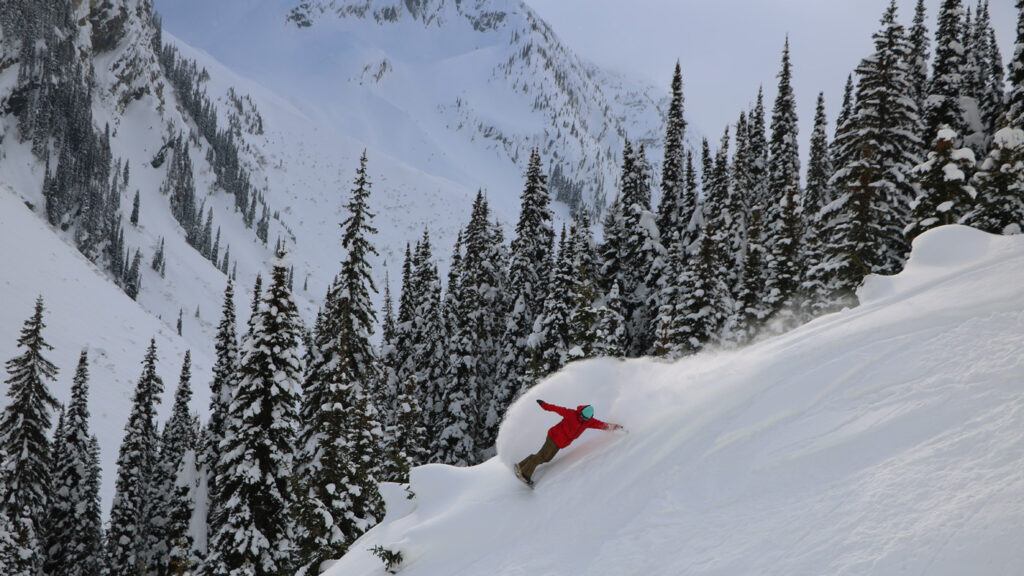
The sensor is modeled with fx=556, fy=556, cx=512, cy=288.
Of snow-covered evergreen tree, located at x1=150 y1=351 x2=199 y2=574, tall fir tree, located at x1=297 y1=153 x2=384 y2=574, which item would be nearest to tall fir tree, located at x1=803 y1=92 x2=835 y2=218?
tall fir tree, located at x1=297 y1=153 x2=384 y2=574

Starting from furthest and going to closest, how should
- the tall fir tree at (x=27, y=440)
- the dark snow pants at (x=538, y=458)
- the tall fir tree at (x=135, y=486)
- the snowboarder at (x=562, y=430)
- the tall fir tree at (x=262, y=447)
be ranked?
the tall fir tree at (x=135, y=486), the tall fir tree at (x=27, y=440), the tall fir tree at (x=262, y=447), the dark snow pants at (x=538, y=458), the snowboarder at (x=562, y=430)

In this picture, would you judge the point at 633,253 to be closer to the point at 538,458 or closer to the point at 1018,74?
the point at 1018,74

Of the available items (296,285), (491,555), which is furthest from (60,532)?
(296,285)

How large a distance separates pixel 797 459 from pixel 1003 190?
16571 millimetres

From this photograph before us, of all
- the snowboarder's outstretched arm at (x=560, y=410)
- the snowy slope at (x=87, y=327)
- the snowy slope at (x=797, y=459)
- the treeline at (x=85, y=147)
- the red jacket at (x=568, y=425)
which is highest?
the treeline at (x=85, y=147)

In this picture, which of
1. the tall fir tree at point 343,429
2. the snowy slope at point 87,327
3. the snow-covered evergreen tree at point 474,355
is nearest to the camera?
the tall fir tree at point 343,429

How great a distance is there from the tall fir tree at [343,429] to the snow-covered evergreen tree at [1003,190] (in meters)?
19.5

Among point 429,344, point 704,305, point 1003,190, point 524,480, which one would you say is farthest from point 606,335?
point 524,480

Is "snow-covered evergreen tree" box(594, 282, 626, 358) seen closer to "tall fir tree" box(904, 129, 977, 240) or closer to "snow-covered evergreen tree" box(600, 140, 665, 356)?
"tall fir tree" box(904, 129, 977, 240)

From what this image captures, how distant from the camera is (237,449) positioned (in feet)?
60.9

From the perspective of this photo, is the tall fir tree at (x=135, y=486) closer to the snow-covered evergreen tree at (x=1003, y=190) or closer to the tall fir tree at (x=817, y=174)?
the snow-covered evergreen tree at (x=1003, y=190)

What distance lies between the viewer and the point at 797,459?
238 inches

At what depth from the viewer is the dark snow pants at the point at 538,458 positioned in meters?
8.66

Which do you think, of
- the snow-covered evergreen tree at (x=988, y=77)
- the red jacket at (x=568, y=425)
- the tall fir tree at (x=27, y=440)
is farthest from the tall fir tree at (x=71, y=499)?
the snow-covered evergreen tree at (x=988, y=77)
